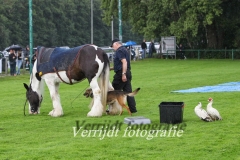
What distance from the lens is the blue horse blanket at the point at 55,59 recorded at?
54.5 ft

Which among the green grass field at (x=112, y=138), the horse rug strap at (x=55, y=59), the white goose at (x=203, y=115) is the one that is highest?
the horse rug strap at (x=55, y=59)

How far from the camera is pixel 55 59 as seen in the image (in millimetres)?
16938

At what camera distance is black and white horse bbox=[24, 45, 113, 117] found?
53.2 ft

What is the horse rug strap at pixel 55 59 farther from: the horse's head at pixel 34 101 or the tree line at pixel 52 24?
the tree line at pixel 52 24

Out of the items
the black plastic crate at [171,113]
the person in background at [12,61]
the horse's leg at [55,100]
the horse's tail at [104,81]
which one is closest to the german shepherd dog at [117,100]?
the horse's tail at [104,81]

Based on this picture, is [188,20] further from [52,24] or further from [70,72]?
[52,24]

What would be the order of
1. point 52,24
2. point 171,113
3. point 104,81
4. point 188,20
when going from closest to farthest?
point 171,113
point 104,81
point 188,20
point 52,24

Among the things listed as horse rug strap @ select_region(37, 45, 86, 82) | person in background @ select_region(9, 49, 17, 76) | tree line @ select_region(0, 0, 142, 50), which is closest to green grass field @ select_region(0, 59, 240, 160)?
horse rug strap @ select_region(37, 45, 86, 82)

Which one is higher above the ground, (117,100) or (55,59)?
(55,59)

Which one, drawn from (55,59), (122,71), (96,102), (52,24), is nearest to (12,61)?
(55,59)

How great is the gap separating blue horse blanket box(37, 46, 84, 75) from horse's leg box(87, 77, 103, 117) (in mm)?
880

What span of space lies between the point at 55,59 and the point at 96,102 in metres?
1.83

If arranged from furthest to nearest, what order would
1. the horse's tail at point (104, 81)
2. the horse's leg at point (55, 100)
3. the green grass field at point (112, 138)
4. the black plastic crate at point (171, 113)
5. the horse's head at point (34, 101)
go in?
the horse's head at point (34, 101) → the horse's leg at point (55, 100) → the horse's tail at point (104, 81) → the black plastic crate at point (171, 113) → the green grass field at point (112, 138)

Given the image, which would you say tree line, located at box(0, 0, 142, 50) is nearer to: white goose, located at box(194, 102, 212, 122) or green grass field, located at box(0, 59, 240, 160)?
green grass field, located at box(0, 59, 240, 160)
